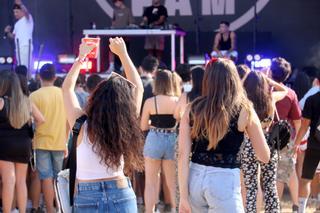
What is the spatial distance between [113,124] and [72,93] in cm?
38

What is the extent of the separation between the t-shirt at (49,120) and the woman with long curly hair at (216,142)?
318cm

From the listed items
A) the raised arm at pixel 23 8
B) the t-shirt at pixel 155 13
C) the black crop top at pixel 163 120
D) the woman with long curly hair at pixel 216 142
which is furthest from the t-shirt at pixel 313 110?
the raised arm at pixel 23 8

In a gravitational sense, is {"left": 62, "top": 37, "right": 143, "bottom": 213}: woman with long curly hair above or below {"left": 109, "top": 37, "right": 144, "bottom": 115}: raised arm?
below

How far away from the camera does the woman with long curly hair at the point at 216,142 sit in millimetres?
4086

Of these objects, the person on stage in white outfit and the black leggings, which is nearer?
the black leggings

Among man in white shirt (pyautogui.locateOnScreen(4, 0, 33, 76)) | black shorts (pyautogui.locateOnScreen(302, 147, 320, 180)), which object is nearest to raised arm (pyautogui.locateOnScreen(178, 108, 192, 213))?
black shorts (pyautogui.locateOnScreen(302, 147, 320, 180))

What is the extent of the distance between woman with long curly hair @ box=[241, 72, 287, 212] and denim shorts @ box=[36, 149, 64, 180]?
2.30 metres

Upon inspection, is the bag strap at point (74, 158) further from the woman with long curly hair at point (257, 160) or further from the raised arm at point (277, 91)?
the raised arm at point (277, 91)

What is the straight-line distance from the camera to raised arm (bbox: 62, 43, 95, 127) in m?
3.91

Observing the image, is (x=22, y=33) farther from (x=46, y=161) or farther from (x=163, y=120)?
(x=163, y=120)

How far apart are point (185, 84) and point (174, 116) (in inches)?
33.7

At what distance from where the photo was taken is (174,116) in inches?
262

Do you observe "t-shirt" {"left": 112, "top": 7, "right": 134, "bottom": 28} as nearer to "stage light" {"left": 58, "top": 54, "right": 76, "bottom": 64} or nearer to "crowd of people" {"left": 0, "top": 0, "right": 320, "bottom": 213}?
"stage light" {"left": 58, "top": 54, "right": 76, "bottom": 64}

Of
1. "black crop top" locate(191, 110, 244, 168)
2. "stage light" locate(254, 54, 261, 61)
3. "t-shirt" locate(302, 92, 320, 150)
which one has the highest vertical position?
"black crop top" locate(191, 110, 244, 168)
